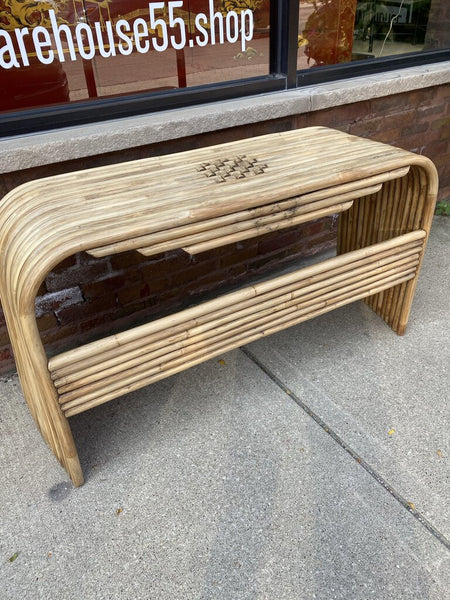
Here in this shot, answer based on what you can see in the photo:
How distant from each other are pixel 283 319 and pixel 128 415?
74cm

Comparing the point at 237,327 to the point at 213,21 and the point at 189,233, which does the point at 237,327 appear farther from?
the point at 213,21

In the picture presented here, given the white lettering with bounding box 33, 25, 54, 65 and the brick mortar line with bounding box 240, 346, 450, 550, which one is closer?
the brick mortar line with bounding box 240, 346, 450, 550

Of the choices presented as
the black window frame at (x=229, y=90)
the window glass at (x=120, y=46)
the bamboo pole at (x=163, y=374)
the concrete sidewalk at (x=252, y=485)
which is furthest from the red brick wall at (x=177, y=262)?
the bamboo pole at (x=163, y=374)

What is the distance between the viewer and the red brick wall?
6.93 feet

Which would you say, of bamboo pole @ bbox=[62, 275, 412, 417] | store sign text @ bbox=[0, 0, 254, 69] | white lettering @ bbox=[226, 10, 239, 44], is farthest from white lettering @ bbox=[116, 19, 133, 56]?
bamboo pole @ bbox=[62, 275, 412, 417]

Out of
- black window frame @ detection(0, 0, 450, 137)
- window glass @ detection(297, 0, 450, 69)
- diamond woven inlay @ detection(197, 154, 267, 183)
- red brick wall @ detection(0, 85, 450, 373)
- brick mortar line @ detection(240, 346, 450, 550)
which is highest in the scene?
window glass @ detection(297, 0, 450, 69)

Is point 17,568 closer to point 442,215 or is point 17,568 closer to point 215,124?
point 215,124

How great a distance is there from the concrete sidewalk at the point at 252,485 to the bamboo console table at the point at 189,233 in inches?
8.1

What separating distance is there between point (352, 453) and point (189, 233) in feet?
3.29

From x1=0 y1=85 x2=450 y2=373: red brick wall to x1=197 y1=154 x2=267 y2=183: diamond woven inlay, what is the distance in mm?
475

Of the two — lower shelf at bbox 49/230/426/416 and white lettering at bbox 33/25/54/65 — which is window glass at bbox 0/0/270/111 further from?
lower shelf at bbox 49/230/426/416

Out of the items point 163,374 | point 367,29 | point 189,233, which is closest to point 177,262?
point 163,374

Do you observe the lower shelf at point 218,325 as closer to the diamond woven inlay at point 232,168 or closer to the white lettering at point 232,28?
the diamond woven inlay at point 232,168

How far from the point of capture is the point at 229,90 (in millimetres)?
2326
